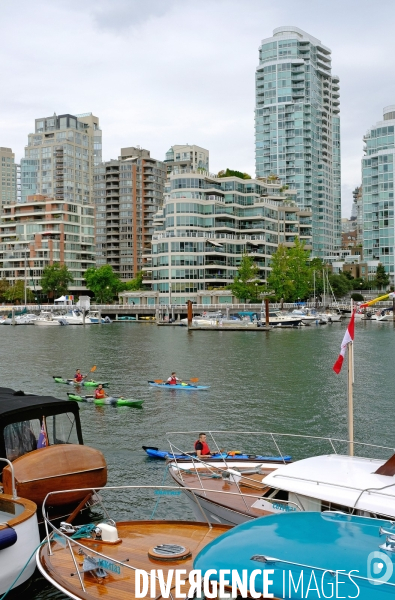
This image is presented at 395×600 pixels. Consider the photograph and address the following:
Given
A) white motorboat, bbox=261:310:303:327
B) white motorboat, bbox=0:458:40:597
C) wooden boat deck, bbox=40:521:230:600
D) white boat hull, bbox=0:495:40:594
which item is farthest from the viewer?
white motorboat, bbox=261:310:303:327

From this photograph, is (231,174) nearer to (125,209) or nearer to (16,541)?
(125,209)

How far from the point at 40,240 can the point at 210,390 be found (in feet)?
405

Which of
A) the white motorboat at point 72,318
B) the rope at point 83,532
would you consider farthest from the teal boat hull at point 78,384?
the white motorboat at point 72,318

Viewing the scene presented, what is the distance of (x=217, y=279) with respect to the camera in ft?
413

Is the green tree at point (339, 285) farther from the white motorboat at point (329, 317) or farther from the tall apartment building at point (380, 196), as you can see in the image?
the white motorboat at point (329, 317)

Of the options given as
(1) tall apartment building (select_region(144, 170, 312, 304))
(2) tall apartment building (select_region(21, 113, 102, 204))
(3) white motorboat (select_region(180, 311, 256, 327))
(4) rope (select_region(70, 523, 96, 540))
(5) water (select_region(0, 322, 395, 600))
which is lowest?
(5) water (select_region(0, 322, 395, 600))

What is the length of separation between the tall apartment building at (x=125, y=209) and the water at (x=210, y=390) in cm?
9924

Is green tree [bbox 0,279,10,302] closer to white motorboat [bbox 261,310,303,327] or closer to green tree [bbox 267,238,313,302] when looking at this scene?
green tree [bbox 267,238,313,302]

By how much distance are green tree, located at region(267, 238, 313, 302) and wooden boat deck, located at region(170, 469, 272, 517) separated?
335ft

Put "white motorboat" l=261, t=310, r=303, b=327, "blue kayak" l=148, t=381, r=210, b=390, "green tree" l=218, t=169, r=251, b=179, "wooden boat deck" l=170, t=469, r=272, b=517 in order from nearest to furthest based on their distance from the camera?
"wooden boat deck" l=170, t=469, r=272, b=517, "blue kayak" l=148, t=381, r=210, b=390, "white motorboat" l=261, t=310, r=303, b=327, "green tree" l=218, t=169, r=251, b=179

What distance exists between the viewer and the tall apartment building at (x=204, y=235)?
125562mm

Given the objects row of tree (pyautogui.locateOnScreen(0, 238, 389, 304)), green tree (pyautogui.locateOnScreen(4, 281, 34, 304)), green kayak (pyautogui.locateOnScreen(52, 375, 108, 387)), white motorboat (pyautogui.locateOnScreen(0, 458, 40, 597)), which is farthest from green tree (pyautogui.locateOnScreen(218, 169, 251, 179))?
white motorboat (pyautogui.locateOnScreen(0, 458, 40, 597))

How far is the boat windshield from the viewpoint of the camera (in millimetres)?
17078

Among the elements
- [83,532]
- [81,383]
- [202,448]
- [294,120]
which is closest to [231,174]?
[294,120]
